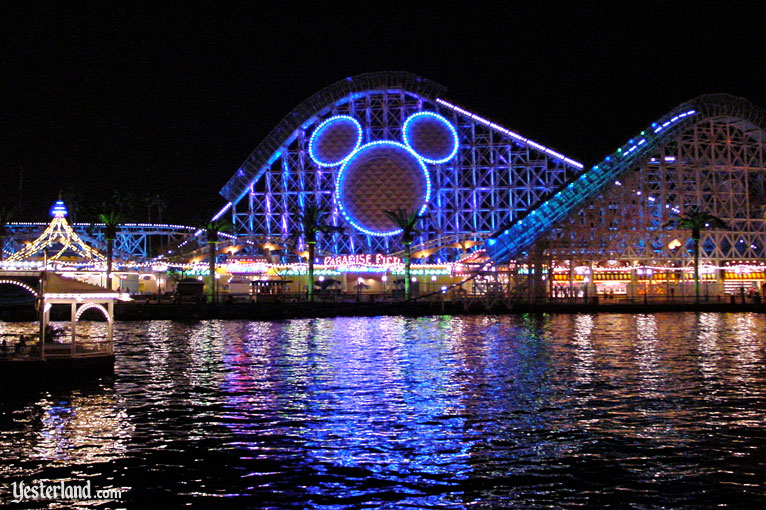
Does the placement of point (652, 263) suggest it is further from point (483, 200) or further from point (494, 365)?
point (494, 365)

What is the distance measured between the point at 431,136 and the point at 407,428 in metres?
76.6

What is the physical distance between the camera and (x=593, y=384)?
102 feet

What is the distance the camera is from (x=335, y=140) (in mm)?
100000

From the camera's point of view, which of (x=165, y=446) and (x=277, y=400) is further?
(x=277, y=400)

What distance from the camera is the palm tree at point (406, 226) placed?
8231 cm

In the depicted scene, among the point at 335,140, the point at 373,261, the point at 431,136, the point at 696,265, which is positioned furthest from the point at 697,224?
the point at 335,140

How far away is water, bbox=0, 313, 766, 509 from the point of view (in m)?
17.8

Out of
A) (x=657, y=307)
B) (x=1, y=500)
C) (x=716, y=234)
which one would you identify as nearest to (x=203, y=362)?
(x=1, y=500)

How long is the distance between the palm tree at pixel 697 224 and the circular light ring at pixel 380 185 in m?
28.7

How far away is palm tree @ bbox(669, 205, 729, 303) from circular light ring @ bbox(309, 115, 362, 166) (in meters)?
37.8

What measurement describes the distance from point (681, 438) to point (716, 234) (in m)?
70.6

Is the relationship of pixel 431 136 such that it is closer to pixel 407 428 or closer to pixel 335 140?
pixel 335 140

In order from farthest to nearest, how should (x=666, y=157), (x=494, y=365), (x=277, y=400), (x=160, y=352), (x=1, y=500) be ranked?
(x=666, y=157) → (x=160, y=352) → (x=494, y=365) → (x=277, y=400) → (x=1, y=500)

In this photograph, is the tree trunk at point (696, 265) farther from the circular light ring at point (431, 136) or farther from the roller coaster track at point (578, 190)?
the circular light ring at point (431, 136)
